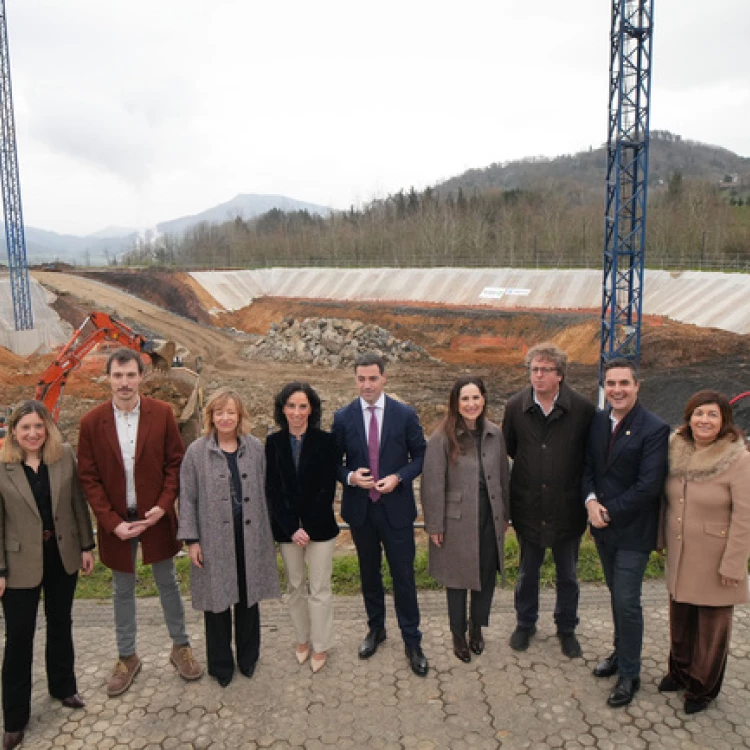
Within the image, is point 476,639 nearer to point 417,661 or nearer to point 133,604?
point 417,661

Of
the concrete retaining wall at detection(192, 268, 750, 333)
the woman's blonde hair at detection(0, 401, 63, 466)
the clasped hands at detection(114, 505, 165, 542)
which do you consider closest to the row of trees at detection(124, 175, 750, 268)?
the concrete retaining wall at detection(192, 268, 750, 333)

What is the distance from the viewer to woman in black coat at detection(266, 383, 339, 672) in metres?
4.14

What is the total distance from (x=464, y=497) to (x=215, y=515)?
1.71 meters

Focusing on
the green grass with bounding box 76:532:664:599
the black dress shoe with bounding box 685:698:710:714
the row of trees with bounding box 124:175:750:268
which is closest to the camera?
the black dress shoe with bounding box 685:698:710:714

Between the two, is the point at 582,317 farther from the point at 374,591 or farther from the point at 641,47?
the point at 374,591

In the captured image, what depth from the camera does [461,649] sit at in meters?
4.37

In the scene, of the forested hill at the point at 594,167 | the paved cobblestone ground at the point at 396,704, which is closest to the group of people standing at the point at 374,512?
the paved cobblestone ground at the point at 396,704

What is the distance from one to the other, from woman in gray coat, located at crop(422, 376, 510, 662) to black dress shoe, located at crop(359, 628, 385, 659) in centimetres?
57

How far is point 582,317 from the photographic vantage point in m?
27.9

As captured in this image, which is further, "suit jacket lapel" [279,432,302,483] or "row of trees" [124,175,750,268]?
"row of trees" [124,175,750,268]

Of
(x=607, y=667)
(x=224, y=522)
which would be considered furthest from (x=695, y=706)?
(x=224, y=522)

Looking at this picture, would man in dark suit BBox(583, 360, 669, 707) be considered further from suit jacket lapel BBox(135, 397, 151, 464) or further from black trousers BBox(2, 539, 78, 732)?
black trousers BBox(2, 539, 78, 732)

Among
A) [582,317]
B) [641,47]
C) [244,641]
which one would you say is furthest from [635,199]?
[244,641]

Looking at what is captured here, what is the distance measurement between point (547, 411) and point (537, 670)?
1797mm
